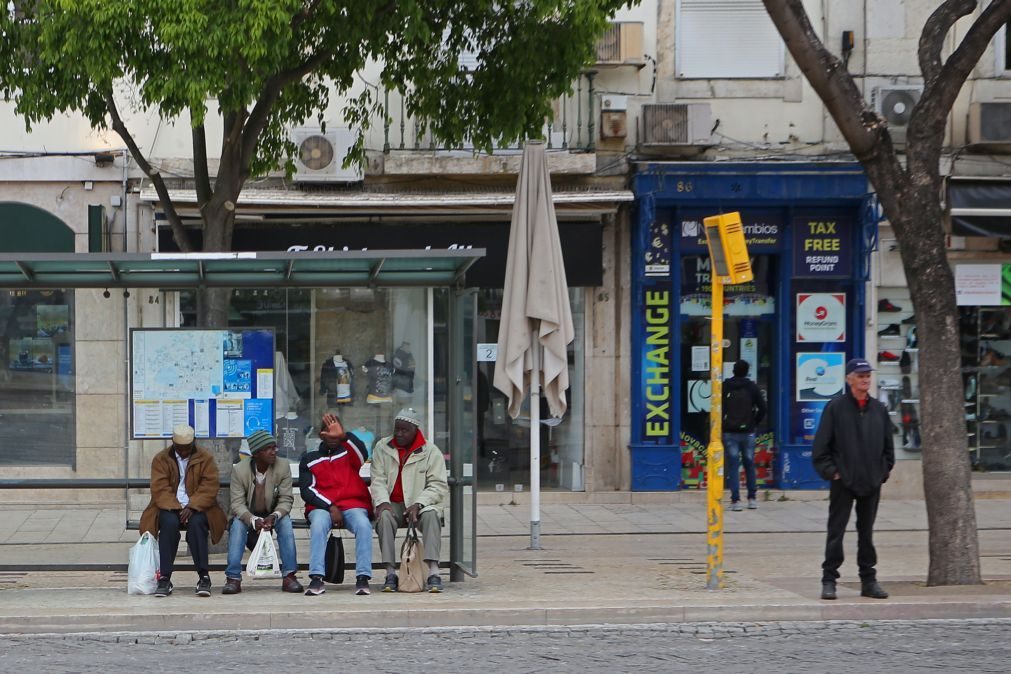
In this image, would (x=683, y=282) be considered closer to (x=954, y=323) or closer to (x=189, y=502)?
(x=954, y=323)

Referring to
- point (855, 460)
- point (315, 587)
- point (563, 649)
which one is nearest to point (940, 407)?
point (855, 460)

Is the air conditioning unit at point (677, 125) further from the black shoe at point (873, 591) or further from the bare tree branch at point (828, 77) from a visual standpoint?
the black shoe at point (873, 591)

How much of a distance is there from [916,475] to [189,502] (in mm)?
10363

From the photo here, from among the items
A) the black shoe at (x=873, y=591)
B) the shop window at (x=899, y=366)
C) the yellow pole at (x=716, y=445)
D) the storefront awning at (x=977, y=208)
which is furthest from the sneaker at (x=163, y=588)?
the storefront awning at (x=977, y=208)

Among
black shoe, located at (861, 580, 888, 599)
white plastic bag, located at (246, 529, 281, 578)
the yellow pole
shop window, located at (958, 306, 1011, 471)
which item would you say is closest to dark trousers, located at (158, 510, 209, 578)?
white plastic bag, located at (246, 529, 281, 578)

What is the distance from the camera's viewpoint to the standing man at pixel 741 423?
1566 centimetres

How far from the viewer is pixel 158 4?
408 inches

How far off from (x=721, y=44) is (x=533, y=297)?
6367 mm

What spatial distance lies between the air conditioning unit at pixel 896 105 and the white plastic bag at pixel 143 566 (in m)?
10.9

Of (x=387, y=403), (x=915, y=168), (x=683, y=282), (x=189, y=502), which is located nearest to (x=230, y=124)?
(x=387, y=403)

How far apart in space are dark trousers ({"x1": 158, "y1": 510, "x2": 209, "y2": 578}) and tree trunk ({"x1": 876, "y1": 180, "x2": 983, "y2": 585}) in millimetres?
5462

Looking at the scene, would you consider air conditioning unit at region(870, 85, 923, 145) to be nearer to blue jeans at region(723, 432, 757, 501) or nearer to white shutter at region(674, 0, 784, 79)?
white shutter at region(674, 0, 784, 79)

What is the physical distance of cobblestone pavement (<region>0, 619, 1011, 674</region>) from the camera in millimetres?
7781

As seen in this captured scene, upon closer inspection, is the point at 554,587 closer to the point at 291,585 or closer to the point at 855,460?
the point at 291,585
